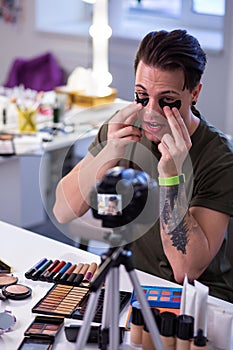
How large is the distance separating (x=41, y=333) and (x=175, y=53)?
2.47ft

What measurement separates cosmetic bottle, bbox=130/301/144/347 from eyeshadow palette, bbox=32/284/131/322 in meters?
0.11

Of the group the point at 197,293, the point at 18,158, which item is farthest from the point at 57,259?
the point at 18,158

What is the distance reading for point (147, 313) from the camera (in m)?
1.32

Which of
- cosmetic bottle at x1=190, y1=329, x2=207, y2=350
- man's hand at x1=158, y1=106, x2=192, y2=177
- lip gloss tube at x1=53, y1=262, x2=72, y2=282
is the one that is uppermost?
man's hand at x1=158, y1=106, x2=192, y2=177

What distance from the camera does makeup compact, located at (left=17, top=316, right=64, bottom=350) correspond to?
1513mm

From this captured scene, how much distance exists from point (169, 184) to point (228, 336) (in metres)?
0.38

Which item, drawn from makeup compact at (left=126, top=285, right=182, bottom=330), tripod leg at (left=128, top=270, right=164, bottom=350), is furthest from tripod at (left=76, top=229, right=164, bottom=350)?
makeup compact at (left=126, top=285, right=182, bottom=330)

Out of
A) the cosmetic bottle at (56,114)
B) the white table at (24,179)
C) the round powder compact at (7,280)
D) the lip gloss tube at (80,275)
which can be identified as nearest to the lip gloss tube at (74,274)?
the lip gloss tube at (80,275)

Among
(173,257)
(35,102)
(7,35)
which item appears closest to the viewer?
(173,257)

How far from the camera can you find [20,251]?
1.97 meters

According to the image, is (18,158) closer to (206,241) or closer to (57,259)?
(57,259)

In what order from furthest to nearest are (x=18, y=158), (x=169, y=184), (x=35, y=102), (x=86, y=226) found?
(x=35, y=102), (x=18, y=158), (x=169, y=184), (x=86, y=226)

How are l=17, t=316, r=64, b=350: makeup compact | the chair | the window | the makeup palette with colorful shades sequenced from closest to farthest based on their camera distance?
l=17, t=316, r=64, b=350: makeup compact, the makeup palette with colorful shades, the window, the chair

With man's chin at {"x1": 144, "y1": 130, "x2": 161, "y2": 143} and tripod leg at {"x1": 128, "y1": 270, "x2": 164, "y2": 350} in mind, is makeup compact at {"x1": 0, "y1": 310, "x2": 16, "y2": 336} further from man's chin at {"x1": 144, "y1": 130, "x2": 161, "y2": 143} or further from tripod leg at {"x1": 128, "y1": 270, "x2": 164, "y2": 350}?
man's chin at {"x1": 144, "y1": 130, "x2": 161, "y2": 143}
